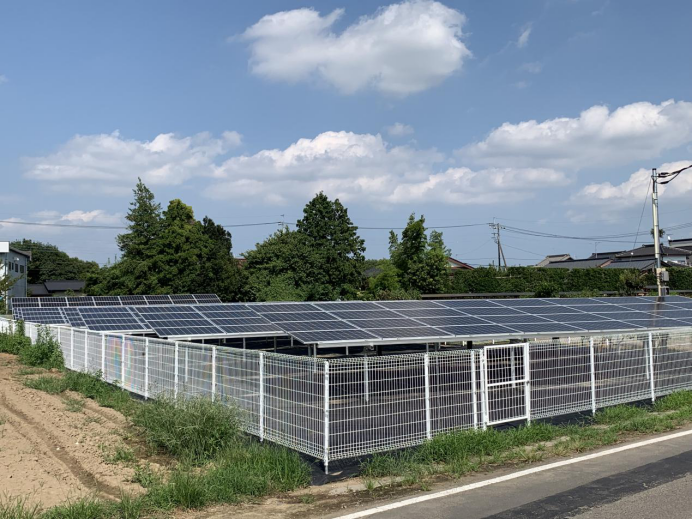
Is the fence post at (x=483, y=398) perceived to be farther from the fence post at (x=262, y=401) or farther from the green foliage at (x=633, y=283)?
the green foliage at (x=633, y=283)

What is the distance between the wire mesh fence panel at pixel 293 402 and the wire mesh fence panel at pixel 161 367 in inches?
141

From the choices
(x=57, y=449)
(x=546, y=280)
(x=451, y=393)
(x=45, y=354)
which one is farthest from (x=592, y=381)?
(x=546, y=280)

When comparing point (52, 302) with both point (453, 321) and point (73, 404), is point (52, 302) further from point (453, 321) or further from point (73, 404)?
point (453, 321)

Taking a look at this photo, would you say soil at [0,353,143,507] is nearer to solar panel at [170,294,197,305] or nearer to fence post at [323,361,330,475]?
fence post at [323,361,330,475]

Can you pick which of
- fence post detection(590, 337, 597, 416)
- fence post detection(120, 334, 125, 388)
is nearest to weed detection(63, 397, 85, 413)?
fence post detection(120, 334, 125, 388)

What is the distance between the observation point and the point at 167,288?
4181cm

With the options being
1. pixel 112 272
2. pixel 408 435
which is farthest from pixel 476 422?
pixel 112 272

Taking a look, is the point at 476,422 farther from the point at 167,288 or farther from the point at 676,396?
the point at 167,288

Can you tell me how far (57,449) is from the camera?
8148mm

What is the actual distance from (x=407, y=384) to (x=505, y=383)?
1.79 m

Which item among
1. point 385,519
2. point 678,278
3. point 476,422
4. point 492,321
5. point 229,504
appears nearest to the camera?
point 385,519

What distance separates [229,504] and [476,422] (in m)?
4.05

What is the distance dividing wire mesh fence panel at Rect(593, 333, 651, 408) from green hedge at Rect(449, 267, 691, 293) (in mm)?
36355

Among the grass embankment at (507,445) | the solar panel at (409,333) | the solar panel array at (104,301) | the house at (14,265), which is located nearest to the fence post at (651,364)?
the grass embankment at (507,445)
